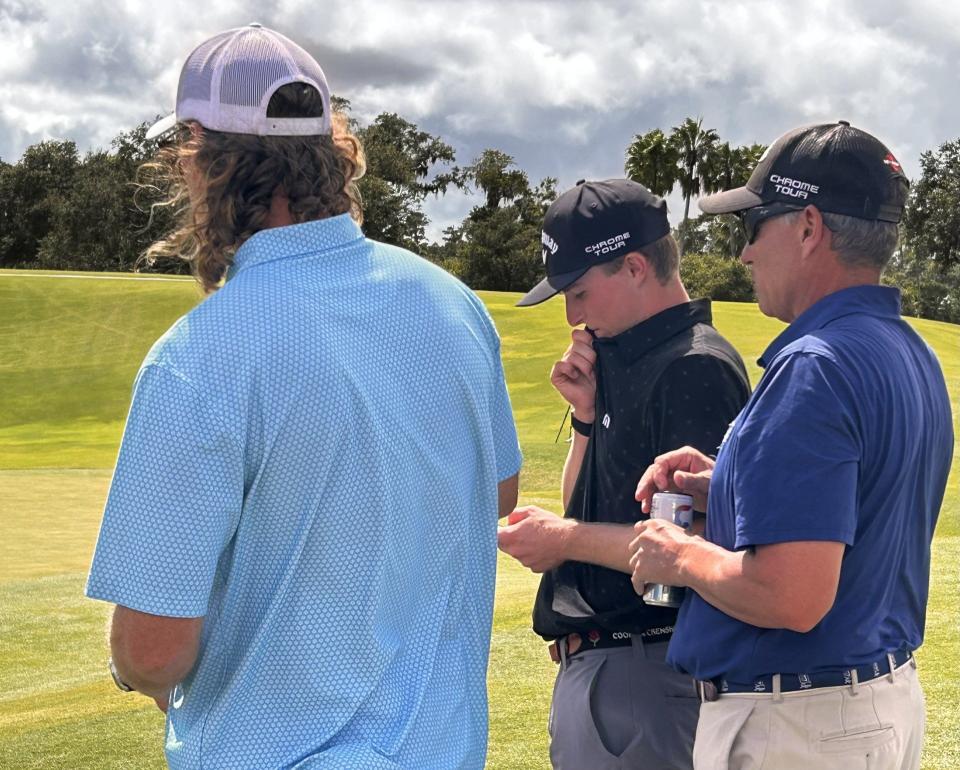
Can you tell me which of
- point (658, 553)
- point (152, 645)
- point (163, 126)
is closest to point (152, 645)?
point (152, 645)

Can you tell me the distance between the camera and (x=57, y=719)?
5637 millimetres

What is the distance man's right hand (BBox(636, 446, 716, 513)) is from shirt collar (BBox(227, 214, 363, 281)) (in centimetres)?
89

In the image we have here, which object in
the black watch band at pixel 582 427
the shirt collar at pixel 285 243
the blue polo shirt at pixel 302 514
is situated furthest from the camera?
the black watch band at pixel 582 427

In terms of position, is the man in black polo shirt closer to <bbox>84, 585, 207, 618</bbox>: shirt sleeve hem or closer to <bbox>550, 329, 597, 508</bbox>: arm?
<bbox>550, 329, 597, 508</bbox>: arm

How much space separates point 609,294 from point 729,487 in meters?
0.86

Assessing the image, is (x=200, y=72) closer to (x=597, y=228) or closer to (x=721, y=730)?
(x=597, y=228)

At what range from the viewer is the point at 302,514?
1.71 meters

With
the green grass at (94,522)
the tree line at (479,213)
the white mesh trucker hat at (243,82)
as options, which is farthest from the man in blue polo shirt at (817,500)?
the tree line at (479,213)

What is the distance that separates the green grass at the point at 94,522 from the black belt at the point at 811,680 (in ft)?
8.29

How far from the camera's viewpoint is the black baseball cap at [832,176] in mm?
2389

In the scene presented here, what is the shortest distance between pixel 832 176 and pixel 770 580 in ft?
2.64

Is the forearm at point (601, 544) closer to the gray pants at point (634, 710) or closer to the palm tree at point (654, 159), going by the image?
the gray pants at point (634, 710)

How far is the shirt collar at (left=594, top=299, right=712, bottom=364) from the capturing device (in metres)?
2.86

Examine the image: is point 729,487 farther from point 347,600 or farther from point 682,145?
point 682,145
